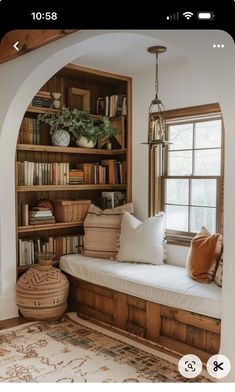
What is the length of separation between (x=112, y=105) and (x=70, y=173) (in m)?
0.71

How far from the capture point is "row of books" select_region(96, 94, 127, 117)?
10.8 feet

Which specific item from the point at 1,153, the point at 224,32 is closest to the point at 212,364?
the point at 224,32

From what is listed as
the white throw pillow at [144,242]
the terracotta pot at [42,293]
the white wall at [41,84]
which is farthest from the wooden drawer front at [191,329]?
the terracotta pot at [42,293]

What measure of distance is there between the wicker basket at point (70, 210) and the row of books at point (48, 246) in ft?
0.52

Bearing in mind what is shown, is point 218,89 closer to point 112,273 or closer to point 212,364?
point 212,364

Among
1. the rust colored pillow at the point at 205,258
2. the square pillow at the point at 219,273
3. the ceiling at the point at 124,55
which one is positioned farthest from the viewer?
the ceiling at the point at 124,55

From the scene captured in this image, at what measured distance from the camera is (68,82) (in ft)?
10.7

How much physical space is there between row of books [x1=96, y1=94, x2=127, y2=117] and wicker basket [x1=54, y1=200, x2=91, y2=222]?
81 cm

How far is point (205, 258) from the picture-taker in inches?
90.4

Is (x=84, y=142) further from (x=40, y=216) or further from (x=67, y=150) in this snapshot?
(x=40, y=216)

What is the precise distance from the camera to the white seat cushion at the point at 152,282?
2.08 m

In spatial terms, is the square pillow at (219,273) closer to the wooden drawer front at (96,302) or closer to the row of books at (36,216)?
the wooden drawer front at (96,302)

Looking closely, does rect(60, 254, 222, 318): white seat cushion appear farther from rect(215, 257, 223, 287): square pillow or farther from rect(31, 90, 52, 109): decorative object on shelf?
rect(31, 90, 52, 109): decorative object on shelf
